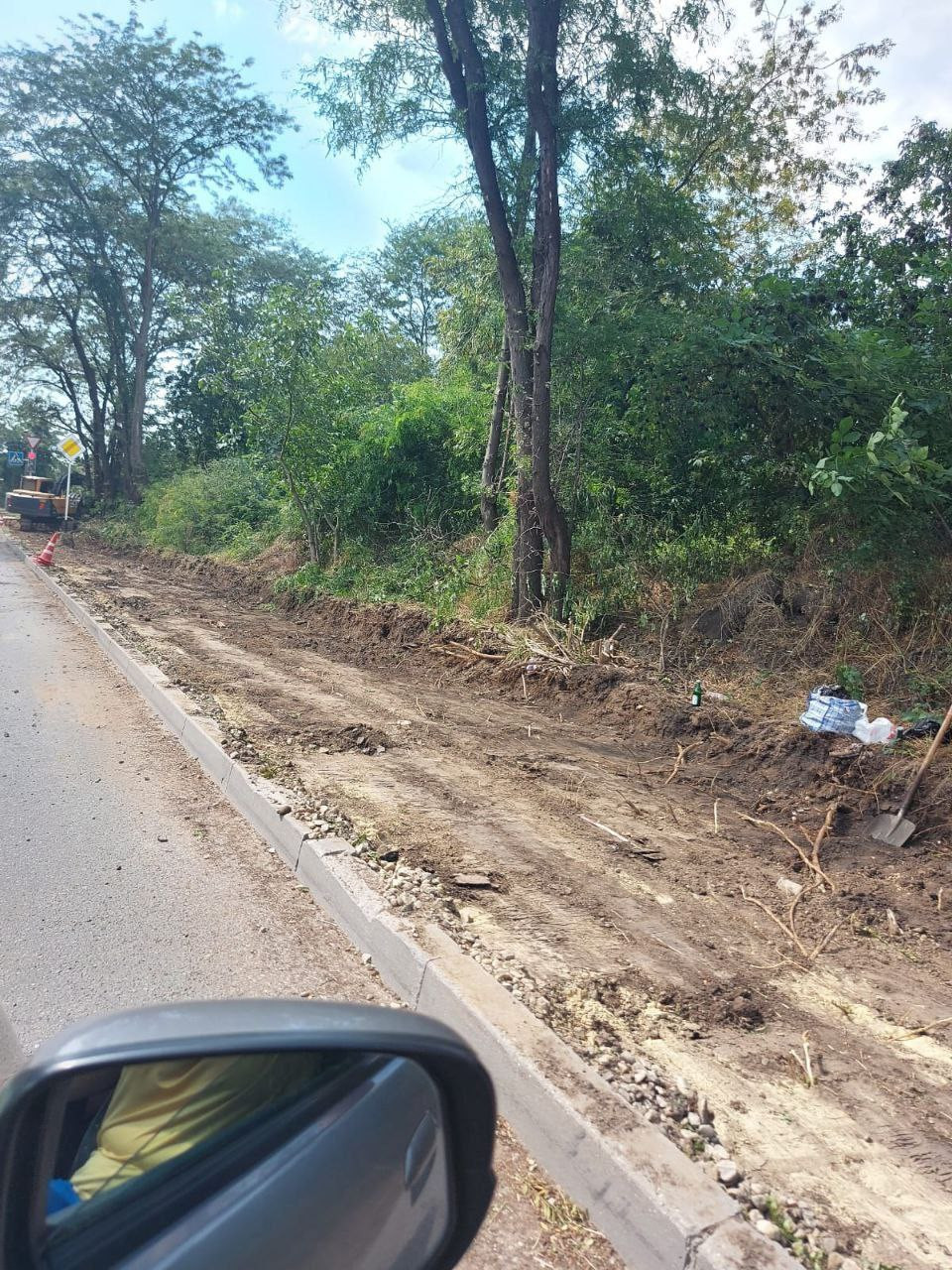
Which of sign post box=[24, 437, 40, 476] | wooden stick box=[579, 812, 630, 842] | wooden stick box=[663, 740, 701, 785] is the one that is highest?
sign post box=[24, 437, 40, 476]

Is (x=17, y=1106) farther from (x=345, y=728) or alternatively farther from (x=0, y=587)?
(x=0, y=587)

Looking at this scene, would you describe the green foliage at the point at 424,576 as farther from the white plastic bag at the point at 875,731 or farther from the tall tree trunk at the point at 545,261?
the white plastic bag at the point at 875,731

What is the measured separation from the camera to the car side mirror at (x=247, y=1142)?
44.5 inches

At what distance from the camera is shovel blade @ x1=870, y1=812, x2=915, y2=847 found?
5602 millimetres

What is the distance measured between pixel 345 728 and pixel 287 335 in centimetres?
1081

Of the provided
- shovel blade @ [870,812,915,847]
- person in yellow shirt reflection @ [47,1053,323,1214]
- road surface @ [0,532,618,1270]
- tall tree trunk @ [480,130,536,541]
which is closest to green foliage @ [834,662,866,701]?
shovel blade @ [870,812,915,847]

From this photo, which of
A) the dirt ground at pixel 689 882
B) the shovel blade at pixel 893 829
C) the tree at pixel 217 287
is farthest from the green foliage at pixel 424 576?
the tree at pixel 217 287

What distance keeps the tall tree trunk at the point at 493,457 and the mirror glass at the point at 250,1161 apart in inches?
483

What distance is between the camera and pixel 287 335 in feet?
53.2

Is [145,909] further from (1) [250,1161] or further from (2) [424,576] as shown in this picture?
(2) [424,576]

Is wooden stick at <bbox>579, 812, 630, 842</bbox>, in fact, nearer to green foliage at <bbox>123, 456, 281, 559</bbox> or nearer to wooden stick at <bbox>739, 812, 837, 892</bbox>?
wooden stick at <bbox>739, 812, 837, 892</bbox>

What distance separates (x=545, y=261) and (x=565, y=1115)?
9995 mm

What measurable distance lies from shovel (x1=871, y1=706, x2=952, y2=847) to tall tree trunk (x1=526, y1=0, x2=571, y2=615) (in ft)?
18.6

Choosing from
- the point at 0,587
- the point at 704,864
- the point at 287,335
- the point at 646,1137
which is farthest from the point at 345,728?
the point at 0,587
